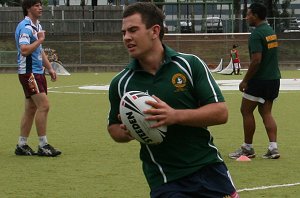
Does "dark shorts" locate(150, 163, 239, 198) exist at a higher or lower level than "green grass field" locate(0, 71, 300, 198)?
higher

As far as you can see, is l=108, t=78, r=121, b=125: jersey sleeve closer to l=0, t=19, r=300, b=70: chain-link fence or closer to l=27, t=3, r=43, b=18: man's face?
l=27, t=3, r=43, b=18: man's face

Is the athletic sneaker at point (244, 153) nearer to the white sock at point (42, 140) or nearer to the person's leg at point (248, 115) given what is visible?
the person's leg at point (248, 115)

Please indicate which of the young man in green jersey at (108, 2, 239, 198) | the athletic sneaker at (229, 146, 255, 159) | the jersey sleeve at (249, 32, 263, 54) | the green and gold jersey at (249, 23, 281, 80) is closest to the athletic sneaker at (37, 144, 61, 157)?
the athletic sneaker at (229, 146, 255, 159)

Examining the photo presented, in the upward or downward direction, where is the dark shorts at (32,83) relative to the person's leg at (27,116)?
upward

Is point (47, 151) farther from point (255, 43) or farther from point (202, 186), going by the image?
point (202, 186)

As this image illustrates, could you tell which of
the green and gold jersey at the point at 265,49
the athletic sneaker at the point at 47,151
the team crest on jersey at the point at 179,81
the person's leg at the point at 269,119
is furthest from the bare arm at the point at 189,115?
the athletic sneaker at the point at 47,151

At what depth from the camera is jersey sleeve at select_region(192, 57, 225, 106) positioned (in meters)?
5.39

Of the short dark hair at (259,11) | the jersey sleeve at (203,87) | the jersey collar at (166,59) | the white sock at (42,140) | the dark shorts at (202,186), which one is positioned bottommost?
the white sock at (42,140)

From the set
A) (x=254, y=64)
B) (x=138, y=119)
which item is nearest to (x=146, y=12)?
(x=138, y=119)

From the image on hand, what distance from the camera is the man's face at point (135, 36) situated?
5293mm

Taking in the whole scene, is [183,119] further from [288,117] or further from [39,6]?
[288,117]

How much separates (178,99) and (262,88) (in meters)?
6.04

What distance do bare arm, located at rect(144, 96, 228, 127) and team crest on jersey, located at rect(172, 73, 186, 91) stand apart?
18 cm

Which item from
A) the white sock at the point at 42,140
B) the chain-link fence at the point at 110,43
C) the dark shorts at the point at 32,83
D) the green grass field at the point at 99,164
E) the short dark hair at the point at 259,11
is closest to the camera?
the green grass field at the point at 99,164
